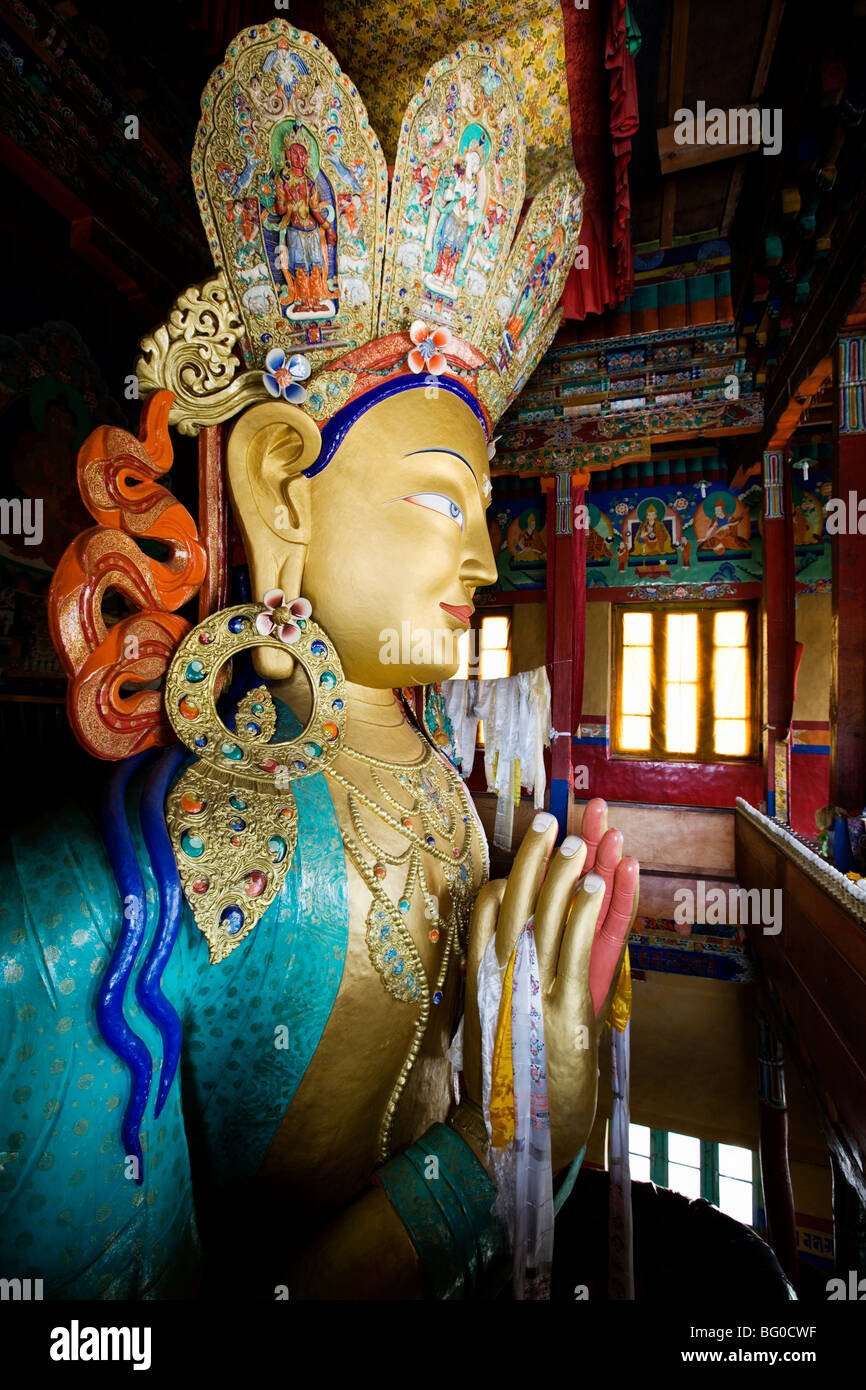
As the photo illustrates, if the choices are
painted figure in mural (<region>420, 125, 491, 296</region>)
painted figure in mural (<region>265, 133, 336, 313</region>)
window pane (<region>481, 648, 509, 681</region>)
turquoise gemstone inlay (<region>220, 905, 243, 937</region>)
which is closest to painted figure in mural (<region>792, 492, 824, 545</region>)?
window pane (<region>481, 648, 509, 681</region>)

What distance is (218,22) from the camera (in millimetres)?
1326

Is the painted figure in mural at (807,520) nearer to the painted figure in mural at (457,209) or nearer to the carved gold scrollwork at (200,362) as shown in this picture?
the painted figure in mural at (457,209)

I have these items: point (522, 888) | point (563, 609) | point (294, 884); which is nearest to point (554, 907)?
point (522, 888)

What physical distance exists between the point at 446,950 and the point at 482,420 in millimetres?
1191

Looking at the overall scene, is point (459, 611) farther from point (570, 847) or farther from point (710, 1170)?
point (710, 1170)

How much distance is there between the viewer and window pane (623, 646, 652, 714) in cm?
851

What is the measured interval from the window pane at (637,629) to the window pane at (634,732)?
3.26ft

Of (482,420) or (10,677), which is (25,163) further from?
(10,677)

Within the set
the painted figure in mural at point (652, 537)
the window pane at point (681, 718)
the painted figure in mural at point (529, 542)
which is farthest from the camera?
the painted figure in mural at point (529, 542)

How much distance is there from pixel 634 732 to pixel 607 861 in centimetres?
762

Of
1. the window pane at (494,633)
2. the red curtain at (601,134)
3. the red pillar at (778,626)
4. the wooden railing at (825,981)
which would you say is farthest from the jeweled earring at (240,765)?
the window pane at (494,633)

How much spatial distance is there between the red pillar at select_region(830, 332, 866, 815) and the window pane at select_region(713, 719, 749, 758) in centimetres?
466

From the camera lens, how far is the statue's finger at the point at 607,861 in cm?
126
